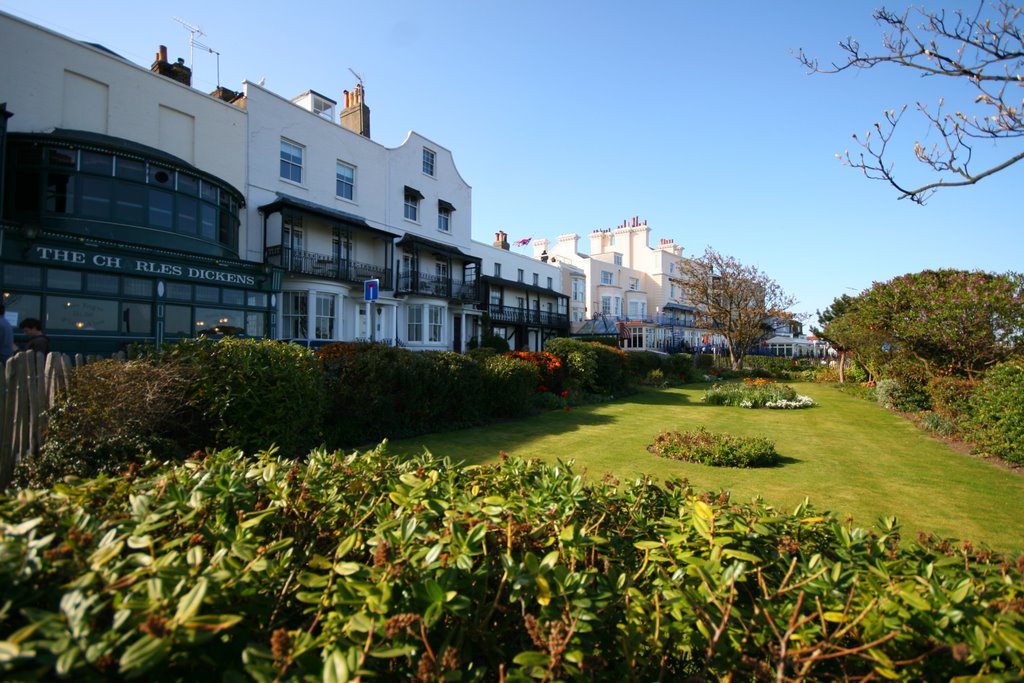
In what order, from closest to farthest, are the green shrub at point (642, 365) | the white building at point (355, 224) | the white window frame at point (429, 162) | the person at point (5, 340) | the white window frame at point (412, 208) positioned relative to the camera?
the person at point (5, 340), the white building at point (355, 224), the green shrub at point (642, 365), the white window frame at point (412, 208), the white window frame at point (429, 162)

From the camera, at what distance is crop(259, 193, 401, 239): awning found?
1900cm

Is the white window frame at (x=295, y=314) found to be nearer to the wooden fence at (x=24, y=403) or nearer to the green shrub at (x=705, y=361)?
the wooden fence at (x=24, y=403)

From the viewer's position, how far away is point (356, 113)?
83.2 feet

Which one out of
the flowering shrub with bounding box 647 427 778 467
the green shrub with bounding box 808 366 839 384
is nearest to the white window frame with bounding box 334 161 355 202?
the flowering shrub with bounding box 647 427 778 467

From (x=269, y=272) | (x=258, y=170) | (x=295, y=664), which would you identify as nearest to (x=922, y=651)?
(x=295, y=664)

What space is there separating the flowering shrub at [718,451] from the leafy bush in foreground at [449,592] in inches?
264

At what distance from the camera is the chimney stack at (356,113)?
25.2 meters

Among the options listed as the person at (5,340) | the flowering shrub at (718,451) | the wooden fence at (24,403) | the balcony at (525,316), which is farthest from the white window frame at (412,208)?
the wooden fence at (24,403)

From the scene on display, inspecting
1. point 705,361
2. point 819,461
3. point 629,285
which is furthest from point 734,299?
point 819,461

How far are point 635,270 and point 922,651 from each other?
59044 millimetres

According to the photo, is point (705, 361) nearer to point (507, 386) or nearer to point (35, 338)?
point (507, 386)

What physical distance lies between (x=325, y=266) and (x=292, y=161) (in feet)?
15.2

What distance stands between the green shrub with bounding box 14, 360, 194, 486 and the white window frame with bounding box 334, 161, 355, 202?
60.7 feet

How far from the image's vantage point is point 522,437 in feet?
36.3
